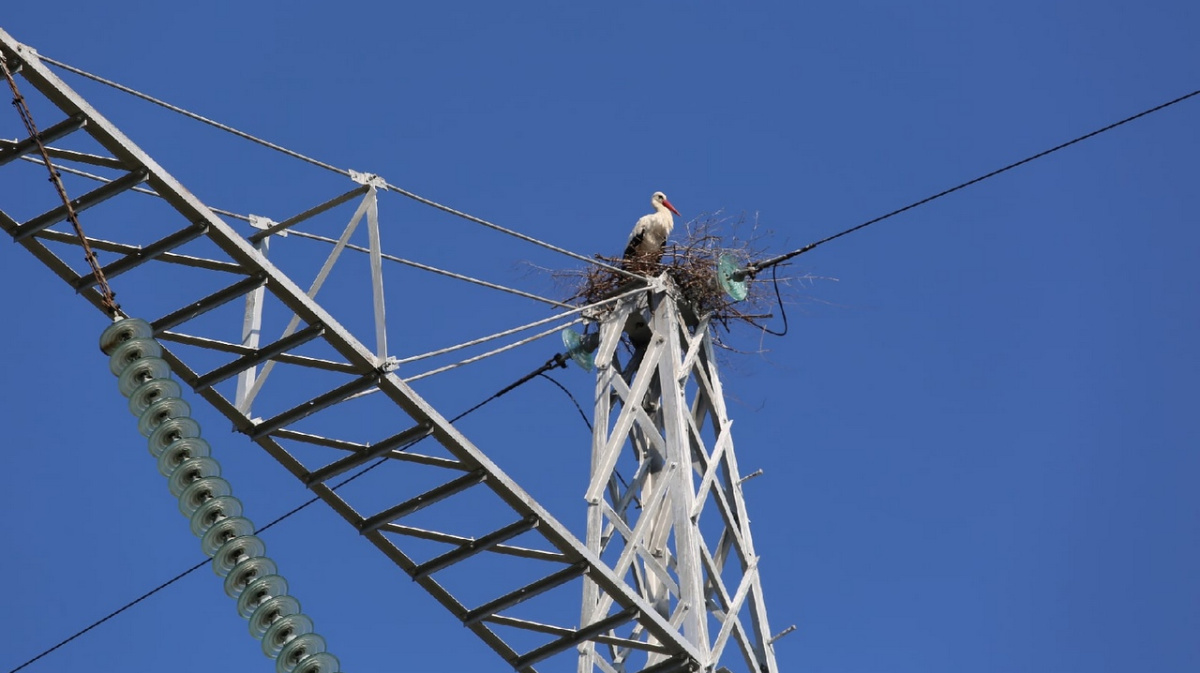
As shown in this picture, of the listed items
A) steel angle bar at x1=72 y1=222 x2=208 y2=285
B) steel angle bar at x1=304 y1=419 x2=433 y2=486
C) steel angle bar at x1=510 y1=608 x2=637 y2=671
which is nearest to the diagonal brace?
steel angle bar at x1=72 y1=222 x2=208 y2=285

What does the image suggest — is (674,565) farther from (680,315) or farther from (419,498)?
(419,498)

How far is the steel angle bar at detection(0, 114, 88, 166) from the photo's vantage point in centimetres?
1080

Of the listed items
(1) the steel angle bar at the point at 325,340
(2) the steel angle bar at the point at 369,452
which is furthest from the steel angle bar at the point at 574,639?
(2) the steel angle bar at the point at 369,452

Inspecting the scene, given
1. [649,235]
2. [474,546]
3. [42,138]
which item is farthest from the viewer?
[649,235]

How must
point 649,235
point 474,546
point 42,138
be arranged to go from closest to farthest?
point 42,138, point 474,546, point 649,235

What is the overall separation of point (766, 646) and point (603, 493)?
4.80ft

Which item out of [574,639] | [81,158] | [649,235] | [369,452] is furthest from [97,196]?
[649,235]

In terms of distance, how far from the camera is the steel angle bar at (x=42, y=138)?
425 inches

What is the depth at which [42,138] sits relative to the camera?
10.9 m

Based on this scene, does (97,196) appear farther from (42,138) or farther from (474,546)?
(474,546)

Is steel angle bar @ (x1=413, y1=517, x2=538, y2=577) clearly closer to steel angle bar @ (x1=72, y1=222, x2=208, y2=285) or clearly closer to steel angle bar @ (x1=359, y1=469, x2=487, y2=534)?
steel angle bar @ (x1=359, y1=469, x2=487, y2=534)

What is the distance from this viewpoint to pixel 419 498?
11945mm

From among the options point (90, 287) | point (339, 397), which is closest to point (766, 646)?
point (339, 397)

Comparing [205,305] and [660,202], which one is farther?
[660,202]
